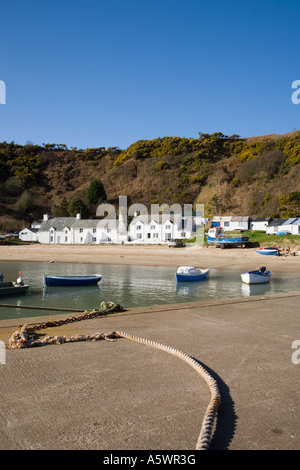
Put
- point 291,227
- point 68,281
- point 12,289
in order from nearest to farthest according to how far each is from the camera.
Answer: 1. point 12,289
2. point 68,281
3. point 291,227

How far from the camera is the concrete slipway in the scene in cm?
350

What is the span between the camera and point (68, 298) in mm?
18812

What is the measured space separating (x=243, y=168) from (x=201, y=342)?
8958 centimetres

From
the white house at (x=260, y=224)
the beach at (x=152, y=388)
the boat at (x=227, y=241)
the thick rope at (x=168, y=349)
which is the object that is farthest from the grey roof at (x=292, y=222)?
the thick rope at (x=168, y=349)

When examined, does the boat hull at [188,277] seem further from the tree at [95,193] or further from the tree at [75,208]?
the tree at [95,193]

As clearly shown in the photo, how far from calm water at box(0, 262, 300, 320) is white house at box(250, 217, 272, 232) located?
34245 mm

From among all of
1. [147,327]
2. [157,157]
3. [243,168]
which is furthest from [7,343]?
[157,157]

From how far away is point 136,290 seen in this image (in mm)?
20500

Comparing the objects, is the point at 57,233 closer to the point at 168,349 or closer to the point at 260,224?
the point at 260,224

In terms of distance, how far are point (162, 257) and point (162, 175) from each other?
196 ft

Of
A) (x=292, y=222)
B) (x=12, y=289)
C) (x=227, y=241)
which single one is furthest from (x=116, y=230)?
(x=12, y=289)

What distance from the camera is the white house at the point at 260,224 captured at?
6178 centimetres

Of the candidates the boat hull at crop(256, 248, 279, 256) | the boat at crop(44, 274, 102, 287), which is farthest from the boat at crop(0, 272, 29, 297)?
the boat hull at crop(256, 248, 279, 256)
